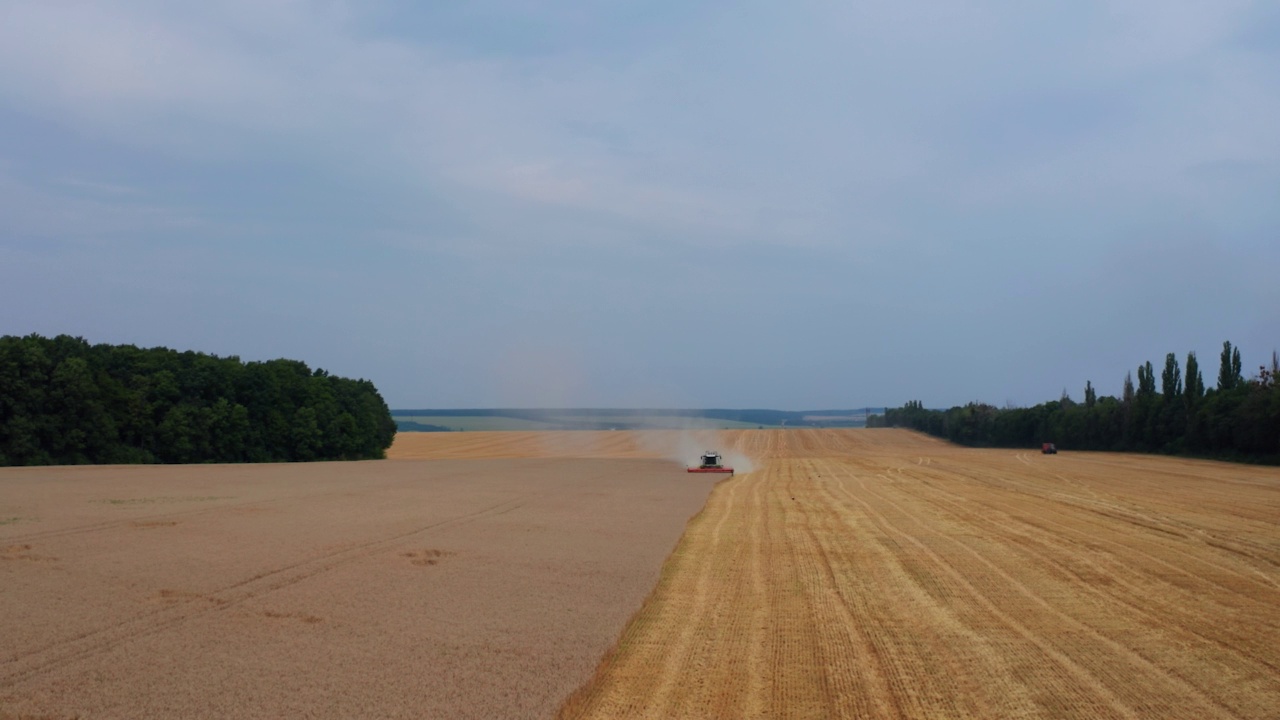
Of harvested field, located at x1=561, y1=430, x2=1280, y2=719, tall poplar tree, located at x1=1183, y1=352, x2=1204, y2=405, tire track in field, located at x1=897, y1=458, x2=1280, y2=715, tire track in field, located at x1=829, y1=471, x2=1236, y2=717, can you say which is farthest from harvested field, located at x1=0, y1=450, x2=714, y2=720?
tall poplar tree, located at x1=1183, y1=352, x2=1204, y2=405

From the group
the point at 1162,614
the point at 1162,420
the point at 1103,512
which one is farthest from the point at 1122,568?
the point at 1162,420

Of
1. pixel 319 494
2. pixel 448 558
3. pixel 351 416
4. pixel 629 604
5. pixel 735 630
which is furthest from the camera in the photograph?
pixel 351 416

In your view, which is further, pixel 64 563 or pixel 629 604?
pixel 64 563

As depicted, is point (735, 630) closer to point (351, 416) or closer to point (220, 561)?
point (220, 561)

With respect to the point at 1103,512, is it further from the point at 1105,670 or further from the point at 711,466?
the point at 711,466

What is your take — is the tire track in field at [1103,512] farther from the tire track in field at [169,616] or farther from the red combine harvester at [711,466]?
the tire track in field at [169,616]

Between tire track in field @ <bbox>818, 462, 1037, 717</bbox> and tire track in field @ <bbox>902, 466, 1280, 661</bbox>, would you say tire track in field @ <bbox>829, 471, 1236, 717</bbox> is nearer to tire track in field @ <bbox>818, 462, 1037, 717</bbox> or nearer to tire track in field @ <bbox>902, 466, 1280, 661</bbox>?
tire track in field @ <bbox>818, 462, 1037, 717</bbox>

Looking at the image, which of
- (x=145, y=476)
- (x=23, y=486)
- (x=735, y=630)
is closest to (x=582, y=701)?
(x=735, y=630)
